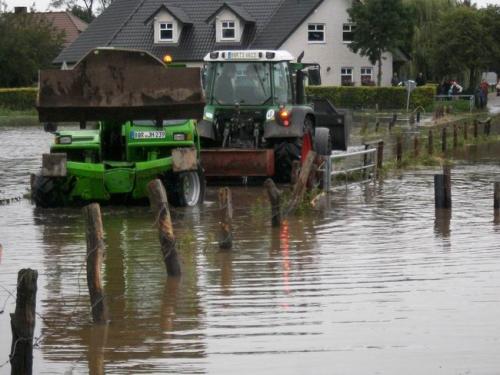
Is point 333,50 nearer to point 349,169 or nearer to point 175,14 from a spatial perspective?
point 175,14

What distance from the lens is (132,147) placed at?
18984 mm

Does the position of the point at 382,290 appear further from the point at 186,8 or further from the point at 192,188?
the point at 186,8

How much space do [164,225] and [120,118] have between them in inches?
267

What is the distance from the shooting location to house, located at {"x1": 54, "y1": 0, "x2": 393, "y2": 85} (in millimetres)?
68062

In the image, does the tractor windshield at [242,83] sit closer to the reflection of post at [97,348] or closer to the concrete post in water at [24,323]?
the reflection of post at [97,348]

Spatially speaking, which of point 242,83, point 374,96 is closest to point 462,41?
point 374,96

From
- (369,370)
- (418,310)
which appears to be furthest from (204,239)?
(369,370)

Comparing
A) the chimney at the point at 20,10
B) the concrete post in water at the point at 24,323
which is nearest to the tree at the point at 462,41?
the chimney at the point at 20,10

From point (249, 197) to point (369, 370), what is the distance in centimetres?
1177

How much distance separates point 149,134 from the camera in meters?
18.8

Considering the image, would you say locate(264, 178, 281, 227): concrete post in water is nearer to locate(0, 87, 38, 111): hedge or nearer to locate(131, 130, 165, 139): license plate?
locate(131, 130, 165, 139): license plate

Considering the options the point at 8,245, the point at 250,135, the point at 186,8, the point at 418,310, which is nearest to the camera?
the point at 418,310

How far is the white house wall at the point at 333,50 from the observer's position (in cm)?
A: 6919

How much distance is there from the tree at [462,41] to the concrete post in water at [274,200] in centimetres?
4806
